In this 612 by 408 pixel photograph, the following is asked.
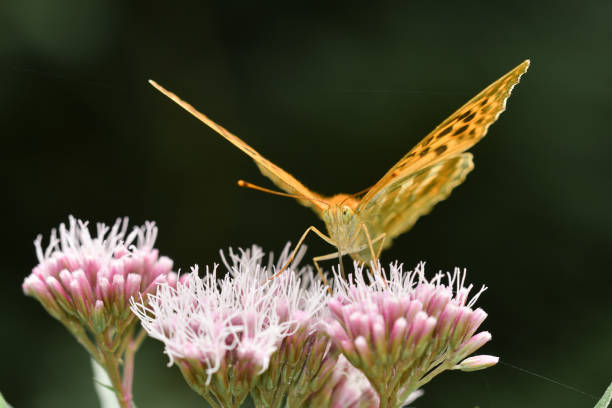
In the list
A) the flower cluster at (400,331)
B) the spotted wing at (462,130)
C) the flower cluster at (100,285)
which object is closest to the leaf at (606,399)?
the flower cluster at (400,331)

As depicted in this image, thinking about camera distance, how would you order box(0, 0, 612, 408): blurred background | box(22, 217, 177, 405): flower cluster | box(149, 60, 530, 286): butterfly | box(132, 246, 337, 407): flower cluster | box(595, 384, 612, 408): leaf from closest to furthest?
box(595, 384, 612, 408): leaf → box(132, 246, 337, 407): flower cluster → box(149, 60, 530, 286): butterfly → box(22, 217, 177, 405): flower cluster → box(0, 0, 612, 408): blurred background

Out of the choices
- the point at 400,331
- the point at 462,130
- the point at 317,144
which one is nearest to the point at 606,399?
the point at 400,331

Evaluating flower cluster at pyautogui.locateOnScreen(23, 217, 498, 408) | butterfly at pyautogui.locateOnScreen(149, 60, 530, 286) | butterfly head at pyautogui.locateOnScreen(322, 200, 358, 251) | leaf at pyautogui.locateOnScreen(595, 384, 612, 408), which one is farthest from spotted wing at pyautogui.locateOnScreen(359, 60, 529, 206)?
leaf at pyautogui.locateOnScreen(595, 384, 612, 408)

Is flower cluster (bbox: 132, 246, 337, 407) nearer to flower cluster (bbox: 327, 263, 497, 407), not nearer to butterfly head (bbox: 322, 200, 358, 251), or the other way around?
flower cluster (bbox: 327, 263, 497, 407)

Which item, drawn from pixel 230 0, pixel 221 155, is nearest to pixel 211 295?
pixel 221 155

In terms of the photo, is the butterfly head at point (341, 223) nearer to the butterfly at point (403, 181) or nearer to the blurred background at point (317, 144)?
the butterfly at point (403, 181)

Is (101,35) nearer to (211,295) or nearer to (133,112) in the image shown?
(133,112)
